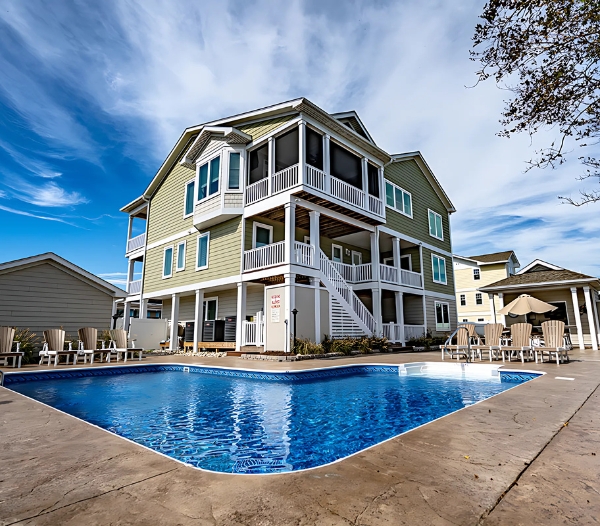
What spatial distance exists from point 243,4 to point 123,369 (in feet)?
35.4

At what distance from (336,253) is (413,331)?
563 centimetres

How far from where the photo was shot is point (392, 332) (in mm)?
16938

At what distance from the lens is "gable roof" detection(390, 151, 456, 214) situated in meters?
20.6

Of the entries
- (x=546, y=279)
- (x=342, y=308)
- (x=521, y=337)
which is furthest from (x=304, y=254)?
(x=546, y=279)

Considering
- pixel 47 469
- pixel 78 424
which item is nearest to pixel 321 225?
pixel 78 424

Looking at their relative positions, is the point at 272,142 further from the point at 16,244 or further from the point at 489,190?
the point at 16,244

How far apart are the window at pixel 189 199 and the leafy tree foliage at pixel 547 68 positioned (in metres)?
15.6

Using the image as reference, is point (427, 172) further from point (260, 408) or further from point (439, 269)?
point (260, 408)

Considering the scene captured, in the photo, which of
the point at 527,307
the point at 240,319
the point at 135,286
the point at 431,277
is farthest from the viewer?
the point at 135,286

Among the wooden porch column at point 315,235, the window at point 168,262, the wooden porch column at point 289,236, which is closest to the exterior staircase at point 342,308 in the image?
the wooden porch column at point 315,235

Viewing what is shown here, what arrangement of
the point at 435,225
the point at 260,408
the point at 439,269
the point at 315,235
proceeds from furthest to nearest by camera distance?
the point at 435,225, the point at 439,269, the point at 315,235, the point at 260,408

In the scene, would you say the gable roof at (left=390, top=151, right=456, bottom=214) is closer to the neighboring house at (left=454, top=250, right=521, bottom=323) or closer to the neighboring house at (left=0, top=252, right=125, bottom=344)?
the neighboring house at (left=454, top=250, right=521, bottom=323)

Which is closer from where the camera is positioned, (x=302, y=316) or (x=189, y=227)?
(x=302, y=316)

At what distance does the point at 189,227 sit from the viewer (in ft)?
60.4
